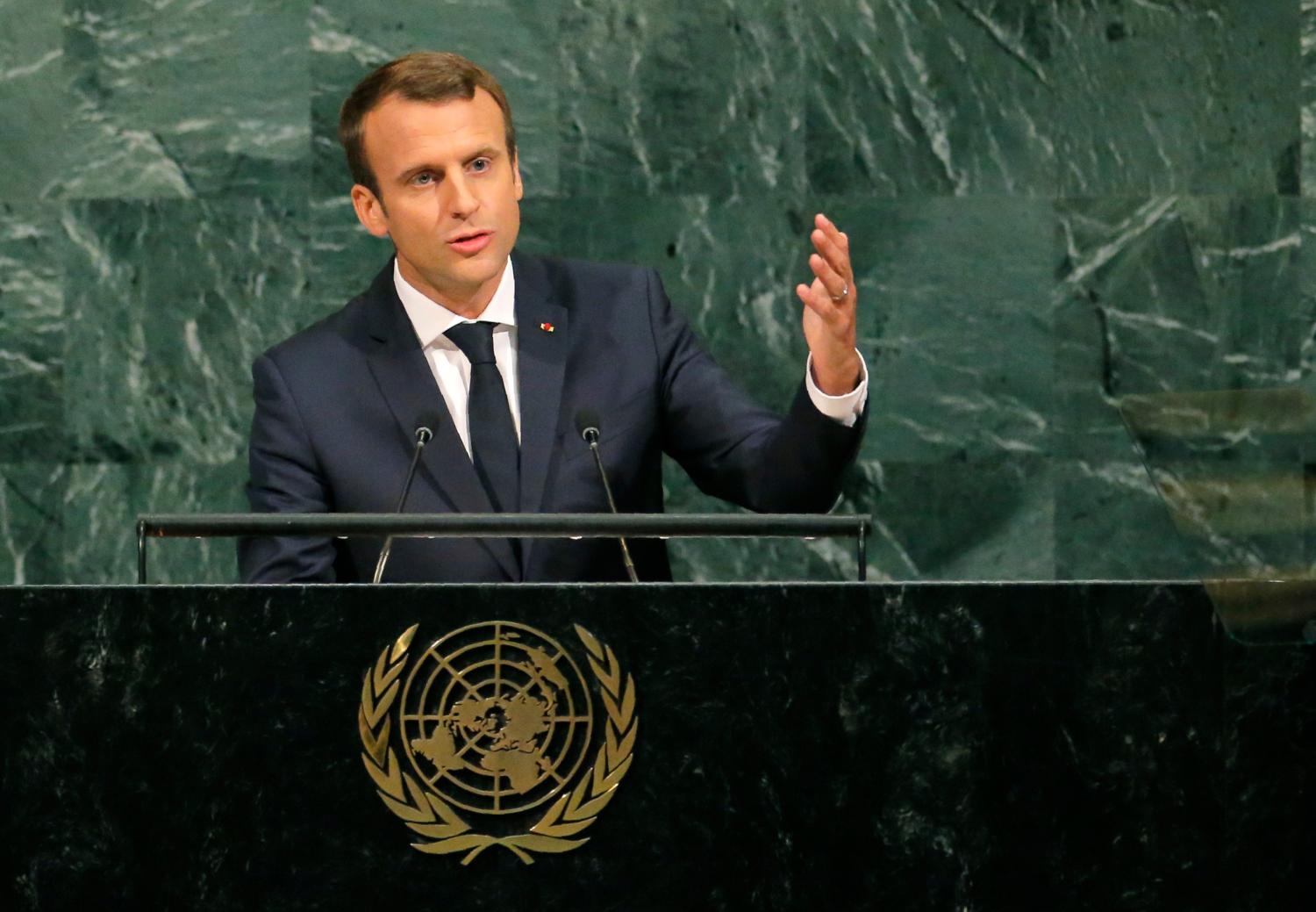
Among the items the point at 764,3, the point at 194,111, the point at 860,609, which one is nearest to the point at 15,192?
the point at 194,111

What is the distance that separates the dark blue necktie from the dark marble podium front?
3.14ft

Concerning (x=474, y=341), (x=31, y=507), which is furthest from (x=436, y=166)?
(x=31, y=507)

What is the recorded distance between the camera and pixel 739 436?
135 inches

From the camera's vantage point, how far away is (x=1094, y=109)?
16.2 ft

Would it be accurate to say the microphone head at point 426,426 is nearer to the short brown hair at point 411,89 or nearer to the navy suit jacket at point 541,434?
the navy suit jacket at point 541,434

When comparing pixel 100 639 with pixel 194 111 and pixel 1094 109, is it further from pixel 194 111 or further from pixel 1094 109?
pixel 1094 109

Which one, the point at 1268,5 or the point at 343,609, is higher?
the point at 343,609

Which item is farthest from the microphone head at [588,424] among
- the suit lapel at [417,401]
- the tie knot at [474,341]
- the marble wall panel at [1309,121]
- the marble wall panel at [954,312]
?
the marble wall panel at [1309,121]

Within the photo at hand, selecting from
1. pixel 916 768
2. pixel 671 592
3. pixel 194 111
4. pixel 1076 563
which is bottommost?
pixel 1076 563

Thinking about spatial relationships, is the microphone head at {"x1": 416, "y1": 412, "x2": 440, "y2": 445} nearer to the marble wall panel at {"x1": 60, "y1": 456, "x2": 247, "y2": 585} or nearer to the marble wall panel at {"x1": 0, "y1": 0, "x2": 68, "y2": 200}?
the marble wall panel at {"x1": 60, "y1": 456, "x2": 247, "y2": 585}

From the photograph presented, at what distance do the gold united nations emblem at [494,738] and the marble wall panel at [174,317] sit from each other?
273 cm

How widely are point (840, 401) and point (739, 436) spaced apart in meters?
0.38

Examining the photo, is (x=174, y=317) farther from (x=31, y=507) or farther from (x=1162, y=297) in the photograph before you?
(x=1162, y=297)

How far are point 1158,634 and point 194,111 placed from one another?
3.28 meters
